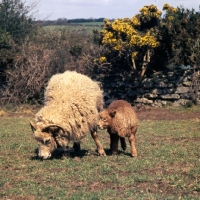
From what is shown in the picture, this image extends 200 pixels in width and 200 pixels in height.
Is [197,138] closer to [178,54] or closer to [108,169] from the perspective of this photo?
[108,169]

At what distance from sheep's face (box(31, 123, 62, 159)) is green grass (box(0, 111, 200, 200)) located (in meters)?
0.22

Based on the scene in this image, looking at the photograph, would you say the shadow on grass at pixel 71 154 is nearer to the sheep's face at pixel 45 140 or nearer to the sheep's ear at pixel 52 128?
the sheep's face at pixel 45 140

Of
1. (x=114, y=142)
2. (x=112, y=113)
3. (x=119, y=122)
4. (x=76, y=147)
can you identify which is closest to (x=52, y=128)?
(x=112, y=113)

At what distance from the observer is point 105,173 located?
8898mm

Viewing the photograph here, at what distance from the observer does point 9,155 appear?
11281mm

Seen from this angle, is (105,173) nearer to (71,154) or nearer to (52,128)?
(52,128)

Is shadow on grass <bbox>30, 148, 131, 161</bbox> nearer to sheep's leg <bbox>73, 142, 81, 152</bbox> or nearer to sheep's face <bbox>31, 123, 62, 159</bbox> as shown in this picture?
sheep's leg <bbox>73, 142, 81, 152</bbox>

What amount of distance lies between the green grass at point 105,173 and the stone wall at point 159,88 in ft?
Answer: 31.1

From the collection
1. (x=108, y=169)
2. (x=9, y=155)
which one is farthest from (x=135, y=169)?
(x=9, y=155)

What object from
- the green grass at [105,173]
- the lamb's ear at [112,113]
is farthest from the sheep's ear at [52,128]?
the lamb's ear at [112,113]

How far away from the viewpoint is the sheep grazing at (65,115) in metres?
9.86

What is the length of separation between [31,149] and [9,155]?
Result: 3.09 ft

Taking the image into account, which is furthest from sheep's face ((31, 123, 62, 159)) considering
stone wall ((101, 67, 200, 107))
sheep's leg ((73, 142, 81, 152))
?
stone wall ((101, 67, 200, 107))

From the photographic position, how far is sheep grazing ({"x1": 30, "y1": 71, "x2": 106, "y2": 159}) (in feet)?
32.3
